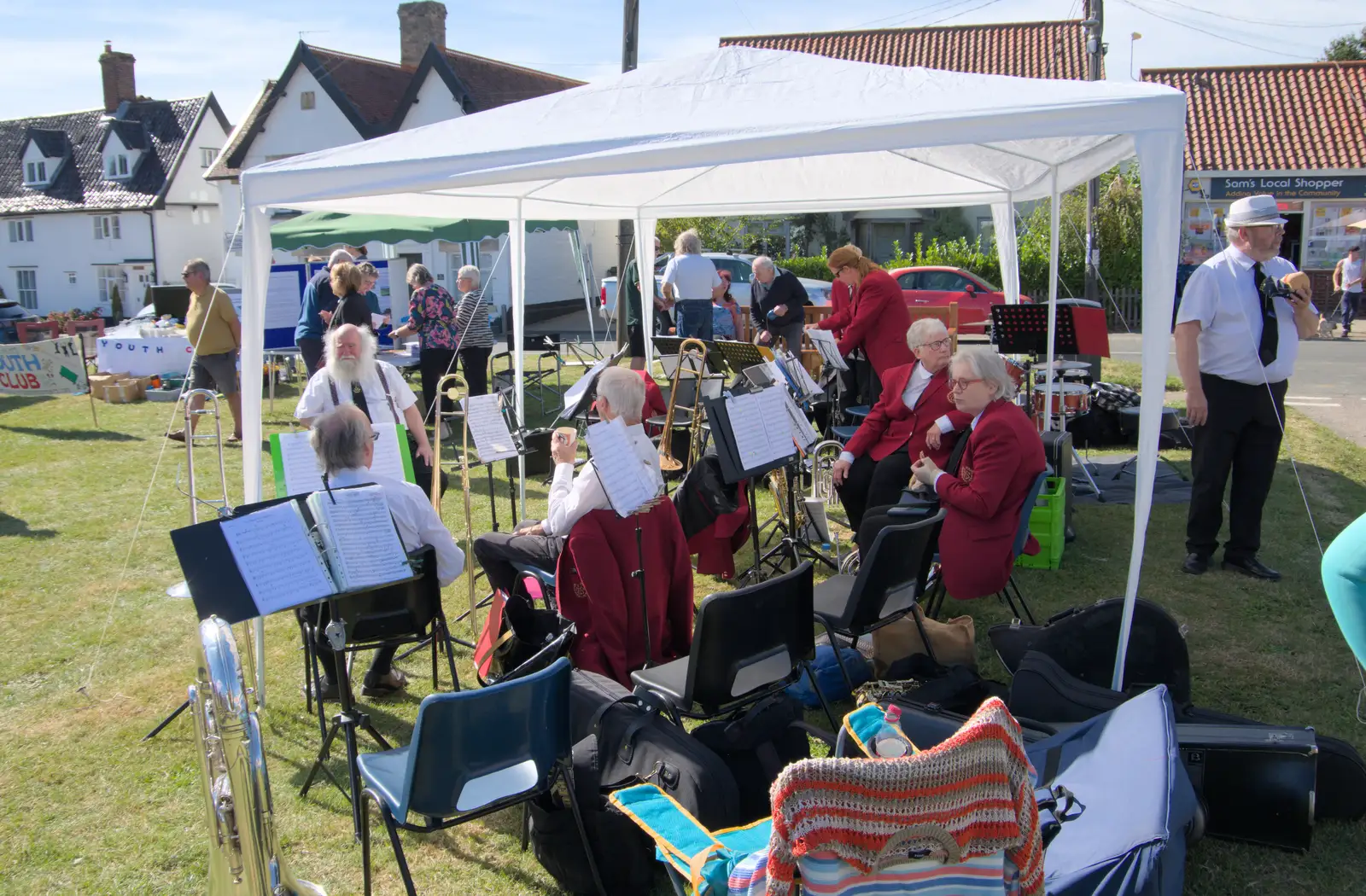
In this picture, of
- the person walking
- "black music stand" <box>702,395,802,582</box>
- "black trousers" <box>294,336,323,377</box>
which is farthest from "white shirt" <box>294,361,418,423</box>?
"black trousers" <box>294,336,323,377</box>

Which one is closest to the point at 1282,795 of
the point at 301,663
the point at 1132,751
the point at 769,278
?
the point at 1132,751

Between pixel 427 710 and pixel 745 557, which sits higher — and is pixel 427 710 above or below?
above

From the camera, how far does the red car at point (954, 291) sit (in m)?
16.5

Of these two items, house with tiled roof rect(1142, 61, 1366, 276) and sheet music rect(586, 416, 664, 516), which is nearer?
sheet music rect(586, 416, 664, 516)

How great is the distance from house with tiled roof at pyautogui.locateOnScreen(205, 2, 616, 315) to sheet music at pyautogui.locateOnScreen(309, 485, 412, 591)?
1877cm

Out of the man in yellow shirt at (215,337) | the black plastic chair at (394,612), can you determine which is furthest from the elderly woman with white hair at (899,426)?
the man in yellow shirt at (215,337)

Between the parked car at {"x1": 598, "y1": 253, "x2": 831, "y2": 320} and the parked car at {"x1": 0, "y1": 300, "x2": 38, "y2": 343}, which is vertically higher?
the parked car at {"x1": 598, "y1": 253, "x2": 831, "y2": 320}

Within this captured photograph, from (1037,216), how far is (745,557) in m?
16.6

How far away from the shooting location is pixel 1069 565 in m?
5.53

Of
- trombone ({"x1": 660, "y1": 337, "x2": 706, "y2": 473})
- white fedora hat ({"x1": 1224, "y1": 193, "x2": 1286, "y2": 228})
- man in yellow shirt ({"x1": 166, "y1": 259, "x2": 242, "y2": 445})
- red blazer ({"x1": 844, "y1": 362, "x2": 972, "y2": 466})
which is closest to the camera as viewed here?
white fedora hat ({"x1": 1224, "y1": 193, "x2": 1286, "y2": 228})

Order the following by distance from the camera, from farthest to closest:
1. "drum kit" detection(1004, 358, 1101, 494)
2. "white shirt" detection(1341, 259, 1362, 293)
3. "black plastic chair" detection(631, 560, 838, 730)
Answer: "white shirt" detection(1341, 259, 1362, 293), "drum kit" detection(1004, 358, 1101, 494), "black plastic chair" detection(631, 560, 838, 730)

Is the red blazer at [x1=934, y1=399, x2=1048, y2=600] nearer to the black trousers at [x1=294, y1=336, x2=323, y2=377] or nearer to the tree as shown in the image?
the black trousers at [x1=294, y1=336, x2=323, y2=377]

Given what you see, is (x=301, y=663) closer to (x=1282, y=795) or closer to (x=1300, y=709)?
(x=1282, y=795)

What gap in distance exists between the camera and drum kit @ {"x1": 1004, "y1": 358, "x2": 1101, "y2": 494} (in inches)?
272
